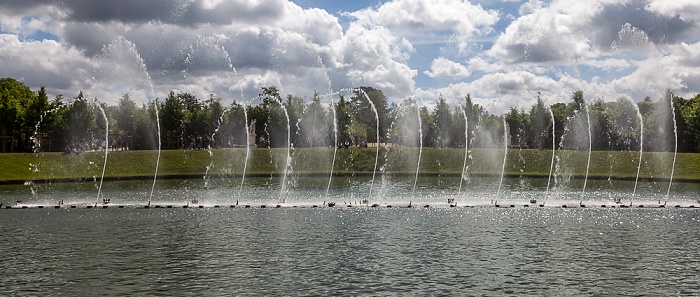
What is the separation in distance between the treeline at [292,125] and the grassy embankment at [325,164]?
12326 millimetres

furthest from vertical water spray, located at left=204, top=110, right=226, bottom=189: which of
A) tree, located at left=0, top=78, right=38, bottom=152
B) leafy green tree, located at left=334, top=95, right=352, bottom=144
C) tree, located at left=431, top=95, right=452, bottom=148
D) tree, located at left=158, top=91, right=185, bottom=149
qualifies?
tree, located at left=431, top=95, right=452, bottom=148

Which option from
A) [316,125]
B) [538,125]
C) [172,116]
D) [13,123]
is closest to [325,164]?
[316,125]

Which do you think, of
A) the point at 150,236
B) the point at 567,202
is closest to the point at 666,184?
the point at 567,202

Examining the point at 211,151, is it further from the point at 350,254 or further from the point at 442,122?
the point at 350,254

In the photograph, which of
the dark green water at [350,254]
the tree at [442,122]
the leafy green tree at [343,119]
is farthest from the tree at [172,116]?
the dark green water at [350,254]

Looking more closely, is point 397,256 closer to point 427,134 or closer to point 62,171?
point 62,171

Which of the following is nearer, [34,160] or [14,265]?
[14,265]

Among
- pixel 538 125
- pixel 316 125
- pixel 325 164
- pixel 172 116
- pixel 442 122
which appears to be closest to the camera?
pixel 325 164

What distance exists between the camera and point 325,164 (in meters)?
120

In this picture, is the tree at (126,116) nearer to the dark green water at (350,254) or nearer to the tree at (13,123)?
the tree at (13,123)

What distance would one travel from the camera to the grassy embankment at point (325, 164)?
104m

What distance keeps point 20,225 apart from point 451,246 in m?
32.9

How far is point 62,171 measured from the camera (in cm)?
10350

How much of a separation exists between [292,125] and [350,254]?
123 metres
